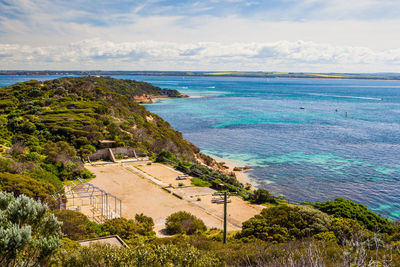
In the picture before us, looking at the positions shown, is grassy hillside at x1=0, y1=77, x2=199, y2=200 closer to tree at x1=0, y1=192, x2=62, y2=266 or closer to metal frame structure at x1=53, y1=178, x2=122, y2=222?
metal frame structure at x1=53, y1=178, x2=122, y2=222

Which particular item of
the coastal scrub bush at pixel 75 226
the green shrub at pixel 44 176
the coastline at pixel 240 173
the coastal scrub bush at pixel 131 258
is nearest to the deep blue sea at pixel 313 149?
the coastline at pixel 240 173

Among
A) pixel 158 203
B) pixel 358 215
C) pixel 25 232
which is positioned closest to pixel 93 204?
pixel 158 203

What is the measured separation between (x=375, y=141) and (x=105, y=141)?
41.9m

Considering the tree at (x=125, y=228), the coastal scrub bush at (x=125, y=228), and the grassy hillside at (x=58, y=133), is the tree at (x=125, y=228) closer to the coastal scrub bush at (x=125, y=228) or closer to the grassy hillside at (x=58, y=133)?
the coastal scrub bush at (x=125, y=228)

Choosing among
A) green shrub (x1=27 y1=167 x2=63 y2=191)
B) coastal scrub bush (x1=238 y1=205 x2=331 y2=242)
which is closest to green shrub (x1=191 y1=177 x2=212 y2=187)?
coastal scrub bush (x1=238 y1=205 x2=331 y2=242)

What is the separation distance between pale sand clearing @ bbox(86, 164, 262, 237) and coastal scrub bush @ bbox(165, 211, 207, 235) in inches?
33.4

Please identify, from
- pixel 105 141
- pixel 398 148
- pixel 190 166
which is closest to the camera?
pixel 190 166

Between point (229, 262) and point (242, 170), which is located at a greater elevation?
point (229, 262)

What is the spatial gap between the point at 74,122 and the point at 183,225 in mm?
25511

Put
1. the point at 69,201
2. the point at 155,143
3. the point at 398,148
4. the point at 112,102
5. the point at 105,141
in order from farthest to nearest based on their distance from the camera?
the point at 112,102 < the point at 398,148 < the point at 155,143 < the point at 105,141 < the point at 69,201

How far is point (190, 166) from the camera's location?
3183 cm

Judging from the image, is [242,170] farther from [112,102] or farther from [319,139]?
[112,102]

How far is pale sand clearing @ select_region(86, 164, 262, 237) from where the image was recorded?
20.4 meters

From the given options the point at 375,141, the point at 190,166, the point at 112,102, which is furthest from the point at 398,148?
the point at 112,102
